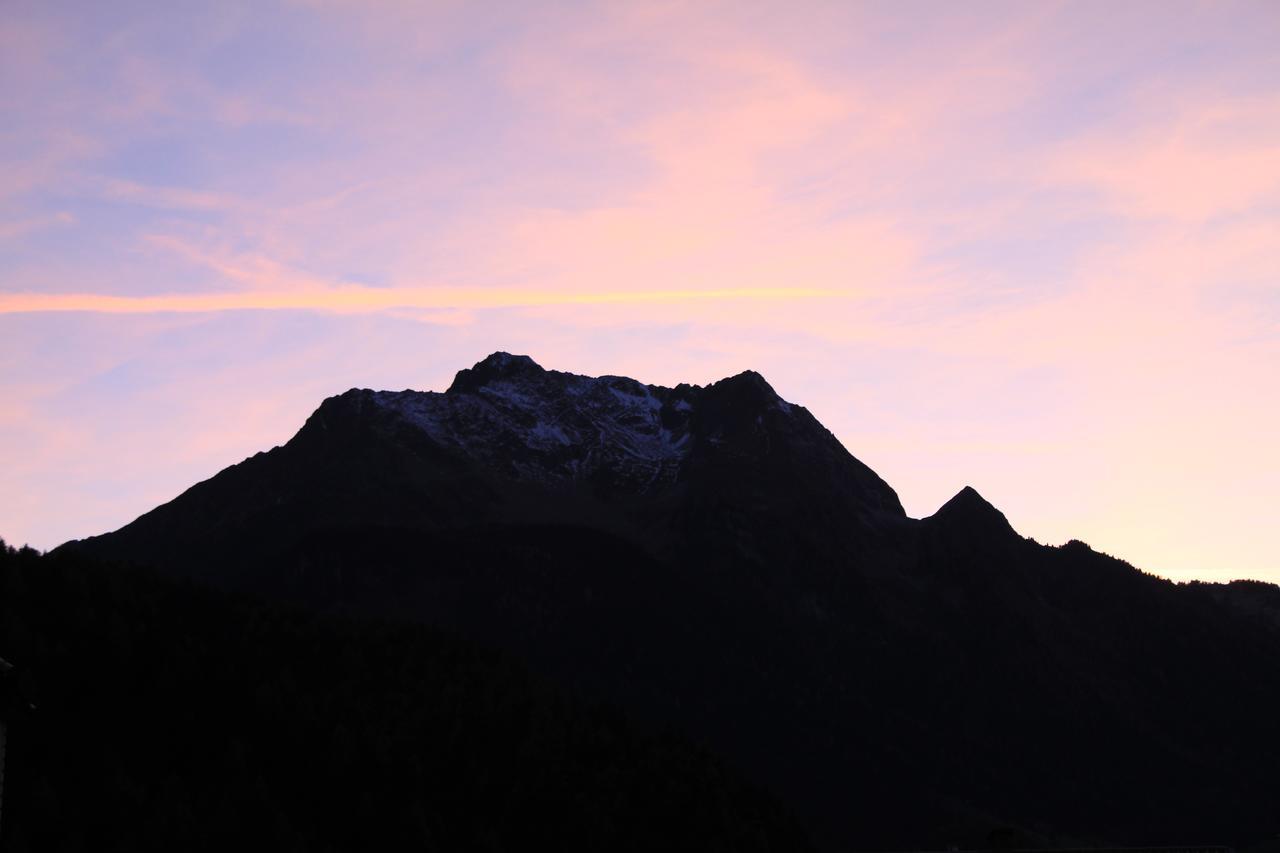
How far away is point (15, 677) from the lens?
112 feet

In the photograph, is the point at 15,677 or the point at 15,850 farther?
the point at 15,850

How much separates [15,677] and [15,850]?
17896 centimetres

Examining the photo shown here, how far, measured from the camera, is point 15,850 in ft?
647

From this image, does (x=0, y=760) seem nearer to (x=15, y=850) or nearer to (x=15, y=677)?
(x=15, y=677)

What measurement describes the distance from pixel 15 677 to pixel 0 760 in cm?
235

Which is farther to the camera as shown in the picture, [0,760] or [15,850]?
[15,850]

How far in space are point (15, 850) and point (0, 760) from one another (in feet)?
581

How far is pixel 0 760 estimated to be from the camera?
116 feet

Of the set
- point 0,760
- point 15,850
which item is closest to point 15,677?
point 0,760
